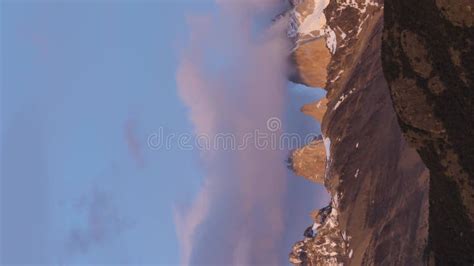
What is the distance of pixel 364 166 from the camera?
5922 cm

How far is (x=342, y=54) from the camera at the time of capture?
7312 cm

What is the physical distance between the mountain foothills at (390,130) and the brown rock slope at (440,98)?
3 centimetres

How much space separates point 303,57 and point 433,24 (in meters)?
82.0

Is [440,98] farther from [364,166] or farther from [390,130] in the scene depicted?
[364,166]

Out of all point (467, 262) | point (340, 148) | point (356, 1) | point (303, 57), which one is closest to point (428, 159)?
point (467, 262)

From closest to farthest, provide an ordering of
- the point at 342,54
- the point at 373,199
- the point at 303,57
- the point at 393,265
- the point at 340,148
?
the point at 393,265 → the point at 373,199 → the point at 340,148 → the point at 342,54 → the point at 303,57

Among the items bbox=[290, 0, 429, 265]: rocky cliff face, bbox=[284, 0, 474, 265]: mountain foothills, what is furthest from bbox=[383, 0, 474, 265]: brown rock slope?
bbox=[290, 0, 429, 265]: rocky cliff face

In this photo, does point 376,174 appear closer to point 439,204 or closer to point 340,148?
point 340,148

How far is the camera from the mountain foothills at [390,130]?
1366 centimetres

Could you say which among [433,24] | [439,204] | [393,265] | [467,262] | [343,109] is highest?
[343,109]

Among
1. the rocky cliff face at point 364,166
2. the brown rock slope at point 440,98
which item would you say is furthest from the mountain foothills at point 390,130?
the rocky cliff face at point 364,166

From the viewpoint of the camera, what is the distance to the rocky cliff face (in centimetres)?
4412

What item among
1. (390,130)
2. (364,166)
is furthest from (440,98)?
(364,166)

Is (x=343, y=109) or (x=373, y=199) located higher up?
(x=343, y=109)
